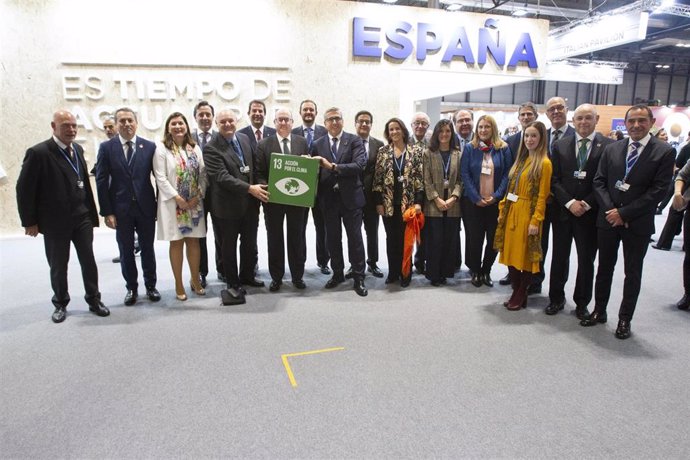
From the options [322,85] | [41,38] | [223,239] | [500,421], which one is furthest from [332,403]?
[41,38]

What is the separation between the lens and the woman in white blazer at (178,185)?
11.5 ft

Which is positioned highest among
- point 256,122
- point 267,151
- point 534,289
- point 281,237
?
point 256,122

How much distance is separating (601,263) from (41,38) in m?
7.52

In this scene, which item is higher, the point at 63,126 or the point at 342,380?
the point at 63,126

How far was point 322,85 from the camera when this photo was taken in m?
7.02

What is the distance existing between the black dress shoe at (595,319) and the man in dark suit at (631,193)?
0.17 metres

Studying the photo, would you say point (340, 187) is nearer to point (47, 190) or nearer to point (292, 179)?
point (292, 179)

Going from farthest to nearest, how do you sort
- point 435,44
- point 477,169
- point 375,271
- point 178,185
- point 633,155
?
point 435,44, point 375,271, point 477,169, point 178,185, point 633,155

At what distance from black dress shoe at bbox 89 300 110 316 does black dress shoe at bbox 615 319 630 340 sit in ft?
12.5

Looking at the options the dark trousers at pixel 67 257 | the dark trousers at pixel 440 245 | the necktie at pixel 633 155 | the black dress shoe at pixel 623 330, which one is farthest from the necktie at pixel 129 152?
the black dress shoe at pixel 623 330

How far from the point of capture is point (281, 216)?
12.8 feet

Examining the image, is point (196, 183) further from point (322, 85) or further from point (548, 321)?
point (322, 85)

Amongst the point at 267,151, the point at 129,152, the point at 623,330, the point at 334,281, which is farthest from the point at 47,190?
the point at 623,330

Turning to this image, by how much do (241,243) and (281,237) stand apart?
37cm
